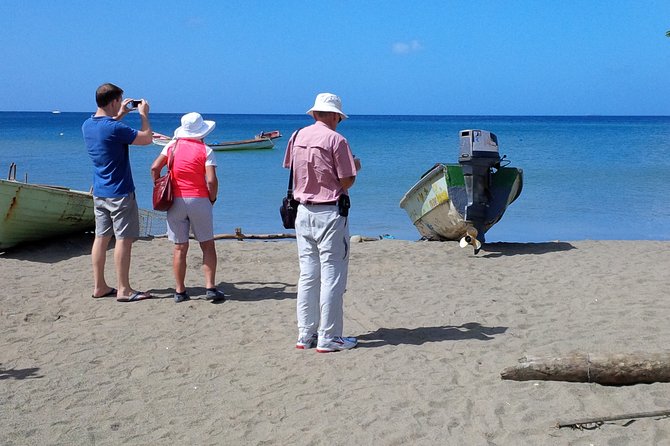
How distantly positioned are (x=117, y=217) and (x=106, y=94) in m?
1.08

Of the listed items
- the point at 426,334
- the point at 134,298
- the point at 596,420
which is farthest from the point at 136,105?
the point at 596,420

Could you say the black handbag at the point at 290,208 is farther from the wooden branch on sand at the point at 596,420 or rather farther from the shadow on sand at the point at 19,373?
the wooden branch on sand at the point at 596,420

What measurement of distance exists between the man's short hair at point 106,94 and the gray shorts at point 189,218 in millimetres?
1047

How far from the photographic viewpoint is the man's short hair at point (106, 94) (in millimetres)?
6562

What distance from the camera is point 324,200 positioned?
520 centimetres

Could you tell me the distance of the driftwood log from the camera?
4.55 meters

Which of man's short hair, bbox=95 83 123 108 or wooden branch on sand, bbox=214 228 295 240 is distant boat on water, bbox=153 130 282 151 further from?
man's short hair, bbox=95 83 123 108

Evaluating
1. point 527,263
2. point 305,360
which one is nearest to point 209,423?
point 305,360

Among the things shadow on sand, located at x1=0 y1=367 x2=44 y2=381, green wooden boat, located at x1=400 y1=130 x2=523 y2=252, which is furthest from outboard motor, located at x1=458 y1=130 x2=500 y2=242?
shadow on sand, located at x1=0 y1=367 x2=44 y2=381

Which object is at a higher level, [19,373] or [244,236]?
[19,373]

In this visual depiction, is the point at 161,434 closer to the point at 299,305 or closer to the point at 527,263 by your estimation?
the point at 299,305

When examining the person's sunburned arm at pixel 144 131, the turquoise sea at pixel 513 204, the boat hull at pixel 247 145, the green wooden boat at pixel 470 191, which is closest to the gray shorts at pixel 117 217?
the person's sunburned arm at pixel 144 131

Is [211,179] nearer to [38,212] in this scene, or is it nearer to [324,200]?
[324,200]

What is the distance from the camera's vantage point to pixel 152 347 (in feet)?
19.0
